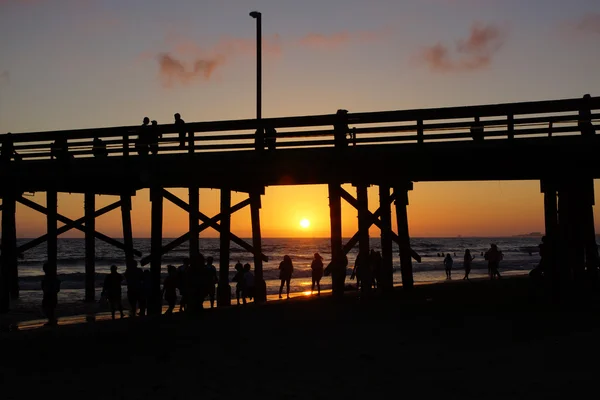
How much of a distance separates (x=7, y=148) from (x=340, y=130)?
887 centimetres

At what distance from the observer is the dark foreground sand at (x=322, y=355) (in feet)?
30.6

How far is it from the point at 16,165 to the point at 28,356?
8191 millimetres

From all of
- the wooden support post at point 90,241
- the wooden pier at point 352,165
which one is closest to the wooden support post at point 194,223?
the wooden pier at point 352,165

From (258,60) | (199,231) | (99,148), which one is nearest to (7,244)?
(99,148)

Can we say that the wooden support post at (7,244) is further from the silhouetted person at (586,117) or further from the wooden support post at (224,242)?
the silhouetted person at (586,117)

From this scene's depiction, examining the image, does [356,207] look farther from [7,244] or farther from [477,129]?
[7,244]

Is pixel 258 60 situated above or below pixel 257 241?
above

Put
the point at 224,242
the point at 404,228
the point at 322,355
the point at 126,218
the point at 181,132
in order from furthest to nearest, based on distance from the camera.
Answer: the point at 126,218
the point at 404,228
the point at 224,242
the point at 181,132
the point at 322,355

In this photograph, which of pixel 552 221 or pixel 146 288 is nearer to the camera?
pixel 552 221

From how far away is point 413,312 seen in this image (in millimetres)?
15133

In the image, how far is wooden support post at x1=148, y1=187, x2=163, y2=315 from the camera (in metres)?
17.8

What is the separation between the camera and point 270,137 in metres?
16.1

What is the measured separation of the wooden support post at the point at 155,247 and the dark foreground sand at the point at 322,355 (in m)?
1.85

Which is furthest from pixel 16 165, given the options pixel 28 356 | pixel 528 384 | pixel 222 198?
pixel 528 384
